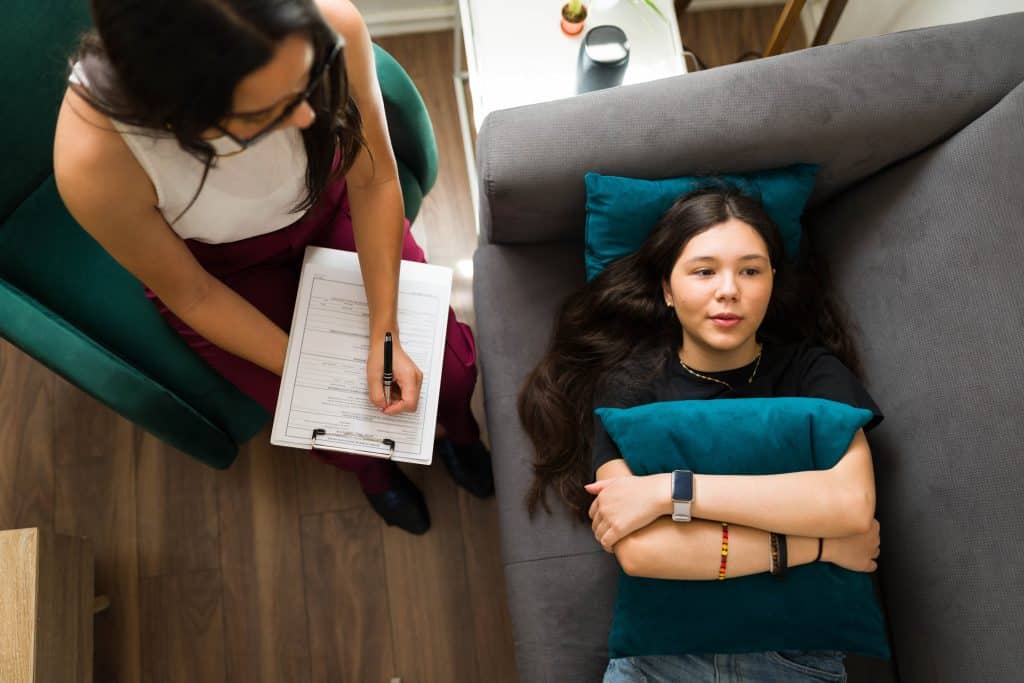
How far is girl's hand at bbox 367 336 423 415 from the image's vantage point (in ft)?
4.16

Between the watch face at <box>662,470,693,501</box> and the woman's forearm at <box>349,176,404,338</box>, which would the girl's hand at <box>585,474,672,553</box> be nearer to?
the watch face at <box>662,470,693,501</box>

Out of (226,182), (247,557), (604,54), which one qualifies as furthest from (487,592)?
(604,54)

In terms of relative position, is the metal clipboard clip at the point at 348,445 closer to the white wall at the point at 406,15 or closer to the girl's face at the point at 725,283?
the girl's face at the point at 725,283

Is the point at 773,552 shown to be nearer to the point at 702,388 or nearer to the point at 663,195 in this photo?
the point at 702,388

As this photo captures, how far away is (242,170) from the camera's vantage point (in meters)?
1.06

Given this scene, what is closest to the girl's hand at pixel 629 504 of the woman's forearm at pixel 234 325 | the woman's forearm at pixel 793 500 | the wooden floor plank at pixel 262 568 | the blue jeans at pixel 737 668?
the woman's forearm at pixel 793 500

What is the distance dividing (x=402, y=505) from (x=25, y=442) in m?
1.05

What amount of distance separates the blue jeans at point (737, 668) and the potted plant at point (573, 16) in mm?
1351

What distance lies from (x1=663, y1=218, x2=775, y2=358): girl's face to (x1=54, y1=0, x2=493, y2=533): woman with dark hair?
1.68ft

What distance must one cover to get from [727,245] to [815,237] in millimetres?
413

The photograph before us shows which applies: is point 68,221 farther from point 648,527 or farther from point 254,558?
point 648,527

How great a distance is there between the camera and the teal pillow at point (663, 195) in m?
1.31

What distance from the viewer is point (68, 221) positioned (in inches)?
57.9

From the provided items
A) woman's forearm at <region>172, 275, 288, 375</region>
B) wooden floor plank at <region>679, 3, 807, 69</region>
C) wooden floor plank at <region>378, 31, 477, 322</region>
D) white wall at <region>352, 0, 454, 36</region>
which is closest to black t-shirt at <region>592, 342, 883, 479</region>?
woman's forearm at <region>172, 275, 288, 375</region>
